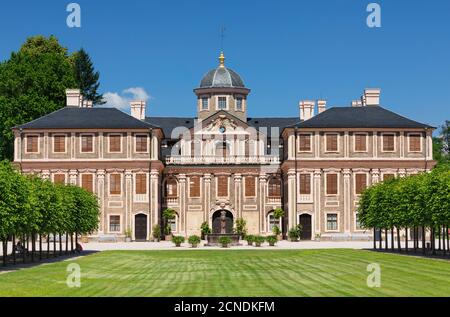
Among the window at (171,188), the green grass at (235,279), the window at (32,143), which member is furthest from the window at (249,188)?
the green grass at (235,279)

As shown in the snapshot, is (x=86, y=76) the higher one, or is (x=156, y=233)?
(x=86, y=76)

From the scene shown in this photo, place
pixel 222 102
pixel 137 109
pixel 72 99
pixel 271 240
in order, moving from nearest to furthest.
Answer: pixel 271 240, pixel 72 99, pixel 137 109, pixel 222 102

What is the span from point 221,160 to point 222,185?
2369 mm

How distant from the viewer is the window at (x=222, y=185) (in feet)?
263

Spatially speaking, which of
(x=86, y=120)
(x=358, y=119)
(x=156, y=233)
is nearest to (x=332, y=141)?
(x=358, y=119)

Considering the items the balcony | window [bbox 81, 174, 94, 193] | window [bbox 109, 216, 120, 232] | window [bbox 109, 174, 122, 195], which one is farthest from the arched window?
window [bbox 81, 174, 94, 193]

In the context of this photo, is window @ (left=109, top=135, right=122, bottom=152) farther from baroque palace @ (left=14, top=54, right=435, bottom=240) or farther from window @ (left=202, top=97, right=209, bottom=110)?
window @ (left=202, top=97, right=209, bottom=110)

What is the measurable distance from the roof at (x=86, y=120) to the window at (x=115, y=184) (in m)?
4.40

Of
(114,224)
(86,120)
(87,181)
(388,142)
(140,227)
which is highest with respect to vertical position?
(86,120)

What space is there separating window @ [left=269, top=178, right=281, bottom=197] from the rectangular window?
55.1 feet

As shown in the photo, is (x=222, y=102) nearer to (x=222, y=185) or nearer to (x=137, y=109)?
(x=137, y=109)

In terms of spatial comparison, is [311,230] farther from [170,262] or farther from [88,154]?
[170,262]

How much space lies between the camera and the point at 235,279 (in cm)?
2945

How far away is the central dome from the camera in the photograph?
87.3 meters
